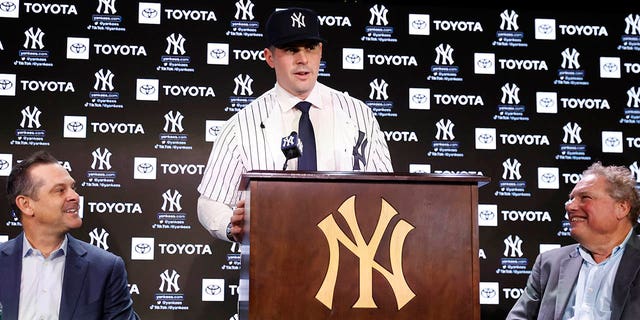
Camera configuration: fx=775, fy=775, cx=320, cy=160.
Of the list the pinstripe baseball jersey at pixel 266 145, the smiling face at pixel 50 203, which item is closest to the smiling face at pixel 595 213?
the pinstripe baseball jersey at pixel 266 145

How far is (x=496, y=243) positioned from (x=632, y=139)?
3.81 feet

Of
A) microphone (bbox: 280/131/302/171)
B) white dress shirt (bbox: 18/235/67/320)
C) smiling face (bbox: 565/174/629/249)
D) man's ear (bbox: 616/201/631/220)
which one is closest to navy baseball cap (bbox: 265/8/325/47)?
microphone (bbox: 280/131/302/171)

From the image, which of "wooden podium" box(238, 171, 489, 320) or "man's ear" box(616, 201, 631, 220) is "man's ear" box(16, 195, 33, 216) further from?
"man's ear" box(616, 201, 631, 220)

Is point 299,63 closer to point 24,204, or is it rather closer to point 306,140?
A: point 306,140

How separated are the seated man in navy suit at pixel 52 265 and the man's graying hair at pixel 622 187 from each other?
7.80 feet

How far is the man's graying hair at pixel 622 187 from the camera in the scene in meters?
3.85

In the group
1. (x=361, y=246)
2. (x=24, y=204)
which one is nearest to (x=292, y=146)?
(x=361, y=246)

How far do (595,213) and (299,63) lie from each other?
1.94 metres

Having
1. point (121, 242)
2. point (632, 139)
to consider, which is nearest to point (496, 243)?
point (632, 139)

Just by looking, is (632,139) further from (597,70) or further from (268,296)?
(268,296)

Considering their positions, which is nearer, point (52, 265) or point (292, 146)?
point (292, 146)

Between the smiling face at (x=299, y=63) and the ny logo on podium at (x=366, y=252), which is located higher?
the smiling face at (x=299, y=63)

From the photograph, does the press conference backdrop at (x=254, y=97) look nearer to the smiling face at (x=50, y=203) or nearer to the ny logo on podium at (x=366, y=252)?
the smiling face at (x=50, y=203)

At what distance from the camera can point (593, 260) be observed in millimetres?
3785
